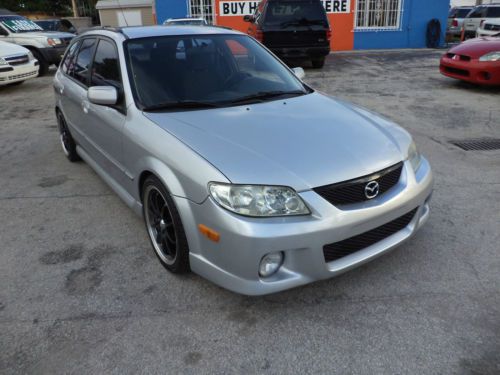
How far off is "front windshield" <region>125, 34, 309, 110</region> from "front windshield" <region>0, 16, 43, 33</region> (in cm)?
1120

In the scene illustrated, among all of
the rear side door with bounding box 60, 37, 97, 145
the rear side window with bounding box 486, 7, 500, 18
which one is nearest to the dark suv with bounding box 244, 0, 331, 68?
the rear side door with bounding box 60, 37, 97, 145

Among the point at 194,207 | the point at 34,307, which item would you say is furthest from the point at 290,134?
the point at 34,307

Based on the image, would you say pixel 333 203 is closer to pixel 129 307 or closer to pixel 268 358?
pixel 268 358

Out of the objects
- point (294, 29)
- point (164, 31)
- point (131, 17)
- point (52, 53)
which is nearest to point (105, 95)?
point (164, 31)

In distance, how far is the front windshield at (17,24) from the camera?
1245cm

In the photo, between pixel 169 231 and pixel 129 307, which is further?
pixel 169 231

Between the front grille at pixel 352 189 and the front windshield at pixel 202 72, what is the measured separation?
1.24 metres

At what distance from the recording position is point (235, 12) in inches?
663

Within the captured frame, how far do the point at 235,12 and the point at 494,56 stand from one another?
11.0 meters

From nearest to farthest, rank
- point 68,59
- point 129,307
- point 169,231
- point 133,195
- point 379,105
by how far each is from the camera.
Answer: point 129,307 → point 169,231 → point 133,195 → point 68,59 → point 379,105

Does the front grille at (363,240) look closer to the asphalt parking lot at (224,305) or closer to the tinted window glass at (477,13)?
the asphalt parking lot at (224,305)

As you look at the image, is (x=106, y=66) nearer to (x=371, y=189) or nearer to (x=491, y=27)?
(x=371, y=189)

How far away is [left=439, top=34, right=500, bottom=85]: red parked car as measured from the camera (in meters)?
8.12

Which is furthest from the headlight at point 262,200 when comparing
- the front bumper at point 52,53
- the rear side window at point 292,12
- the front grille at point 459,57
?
the front bumper at point 52,53
